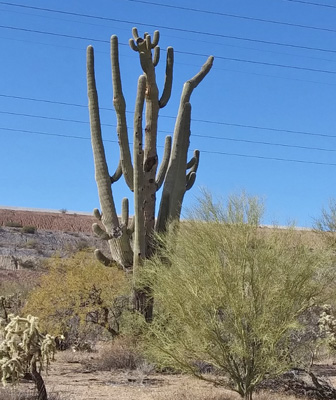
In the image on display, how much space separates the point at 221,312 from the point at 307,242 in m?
2.39

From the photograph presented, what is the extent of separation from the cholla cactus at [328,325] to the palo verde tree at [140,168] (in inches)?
163

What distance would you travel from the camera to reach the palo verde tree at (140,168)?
52.2 ft

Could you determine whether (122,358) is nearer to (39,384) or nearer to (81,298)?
(81,298)

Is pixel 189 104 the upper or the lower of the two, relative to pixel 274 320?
upper

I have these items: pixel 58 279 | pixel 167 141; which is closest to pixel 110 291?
pixel 58 279

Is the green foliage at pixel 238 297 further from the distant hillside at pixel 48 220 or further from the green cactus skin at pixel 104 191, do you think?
the distant hillside at pixel 48 220

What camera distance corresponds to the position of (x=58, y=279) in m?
17.2

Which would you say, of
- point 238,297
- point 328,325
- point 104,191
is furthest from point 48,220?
point 238,297

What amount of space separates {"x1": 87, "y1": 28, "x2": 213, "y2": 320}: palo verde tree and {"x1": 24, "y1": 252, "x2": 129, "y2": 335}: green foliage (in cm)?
60

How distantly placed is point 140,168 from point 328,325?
Result: 5628 millimetres

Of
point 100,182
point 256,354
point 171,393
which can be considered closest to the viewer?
point 256,354

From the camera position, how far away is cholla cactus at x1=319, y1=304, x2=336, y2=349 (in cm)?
1362

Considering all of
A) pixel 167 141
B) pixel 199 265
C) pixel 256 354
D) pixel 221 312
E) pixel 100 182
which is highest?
pixel 167 141

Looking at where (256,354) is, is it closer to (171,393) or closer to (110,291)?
(171,393)
